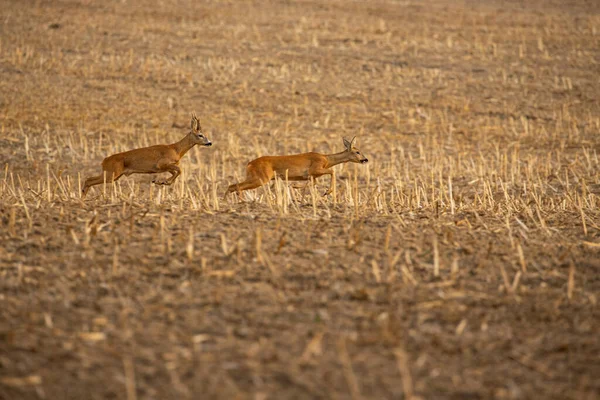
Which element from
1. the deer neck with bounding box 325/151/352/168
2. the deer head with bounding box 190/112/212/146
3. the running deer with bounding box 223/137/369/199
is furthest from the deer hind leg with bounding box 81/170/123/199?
the deer neck with bounding box 325/151/352/168

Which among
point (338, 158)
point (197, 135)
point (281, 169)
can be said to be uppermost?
point (197, 135)

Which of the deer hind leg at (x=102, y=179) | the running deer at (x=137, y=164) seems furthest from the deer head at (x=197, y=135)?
the deer hind leg at (x=102, y=179)

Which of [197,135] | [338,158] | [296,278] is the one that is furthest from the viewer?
[338,158]

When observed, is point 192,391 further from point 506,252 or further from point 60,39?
point 60,39

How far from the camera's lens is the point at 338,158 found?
12562 millimetres

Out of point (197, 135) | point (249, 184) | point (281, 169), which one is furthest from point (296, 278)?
point (197, 135)

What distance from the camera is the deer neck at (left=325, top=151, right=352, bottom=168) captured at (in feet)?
41.0

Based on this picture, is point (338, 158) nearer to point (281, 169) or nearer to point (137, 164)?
point (281, 169)

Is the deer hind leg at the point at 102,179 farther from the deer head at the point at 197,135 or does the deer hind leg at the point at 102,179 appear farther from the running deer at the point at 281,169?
the running deer at the point at 281,169

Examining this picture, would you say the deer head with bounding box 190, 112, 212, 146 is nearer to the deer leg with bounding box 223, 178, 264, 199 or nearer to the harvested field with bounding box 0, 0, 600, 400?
the deer leg with bounding box 223, 178, 264, 199

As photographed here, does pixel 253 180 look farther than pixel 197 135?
No

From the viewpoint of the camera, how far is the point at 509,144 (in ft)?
58.9

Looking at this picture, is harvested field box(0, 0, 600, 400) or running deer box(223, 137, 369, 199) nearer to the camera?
harvested field box(0, 0, 600, 400)

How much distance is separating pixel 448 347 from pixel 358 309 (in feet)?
2.51
